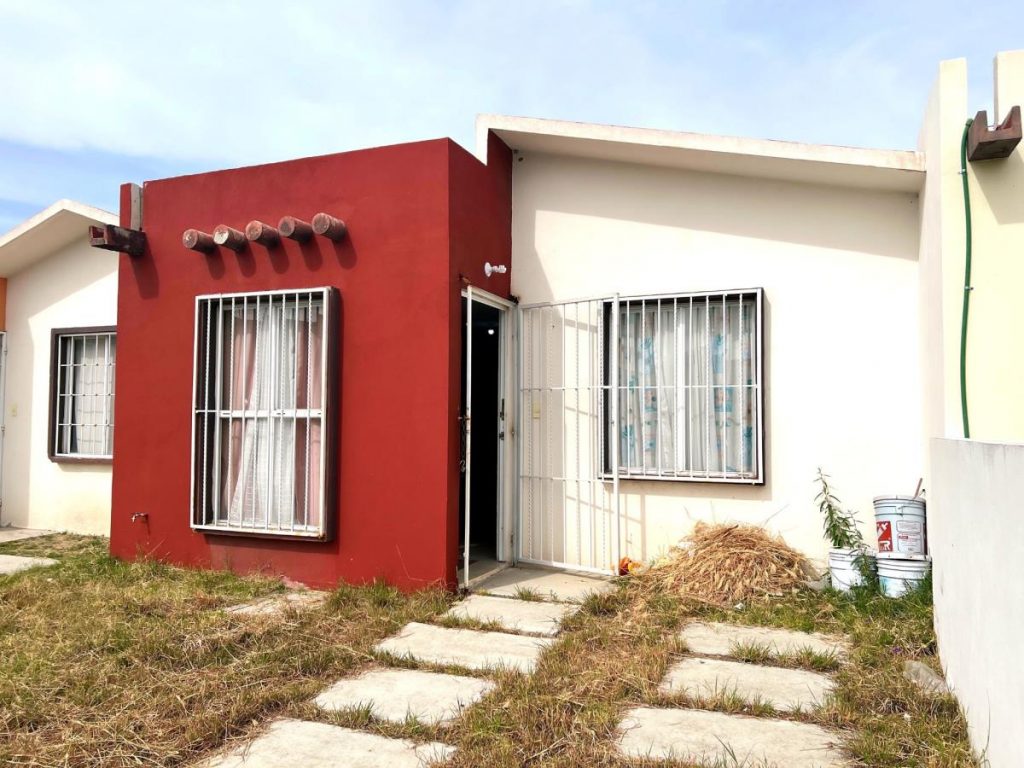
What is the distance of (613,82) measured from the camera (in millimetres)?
7723

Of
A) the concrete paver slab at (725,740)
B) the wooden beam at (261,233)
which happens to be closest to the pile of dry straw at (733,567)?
the concrete paver slab at (725,740)

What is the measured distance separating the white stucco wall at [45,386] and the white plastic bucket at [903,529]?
755 centimetres

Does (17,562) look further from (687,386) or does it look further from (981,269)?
(981,269)

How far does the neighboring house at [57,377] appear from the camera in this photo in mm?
8477

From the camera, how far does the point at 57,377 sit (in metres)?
8.70

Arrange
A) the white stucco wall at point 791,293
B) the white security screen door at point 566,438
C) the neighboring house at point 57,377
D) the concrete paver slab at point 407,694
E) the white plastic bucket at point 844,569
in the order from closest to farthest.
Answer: the concrete paver slab at point 407,694 < the white plastic bucket at point 844,569 < the white stucco wall at point 791,293 < the white security screen door at point 566,438 < the neighboring house at point 57,377

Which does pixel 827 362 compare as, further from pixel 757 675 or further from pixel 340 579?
pixel 340 579

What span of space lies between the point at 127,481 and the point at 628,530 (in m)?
4.17

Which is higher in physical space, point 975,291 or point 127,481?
point 975,291

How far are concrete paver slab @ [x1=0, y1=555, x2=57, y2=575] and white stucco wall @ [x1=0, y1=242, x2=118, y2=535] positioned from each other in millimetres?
1403

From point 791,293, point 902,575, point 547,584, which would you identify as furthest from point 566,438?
point 902,575

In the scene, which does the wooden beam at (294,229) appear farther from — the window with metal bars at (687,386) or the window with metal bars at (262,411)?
the window with metal bars at (687,386)

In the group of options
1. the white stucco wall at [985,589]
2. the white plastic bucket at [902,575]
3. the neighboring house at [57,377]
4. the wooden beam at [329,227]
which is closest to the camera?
the white stucco wall at [985,589]

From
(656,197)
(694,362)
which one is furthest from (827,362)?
(656,197)
